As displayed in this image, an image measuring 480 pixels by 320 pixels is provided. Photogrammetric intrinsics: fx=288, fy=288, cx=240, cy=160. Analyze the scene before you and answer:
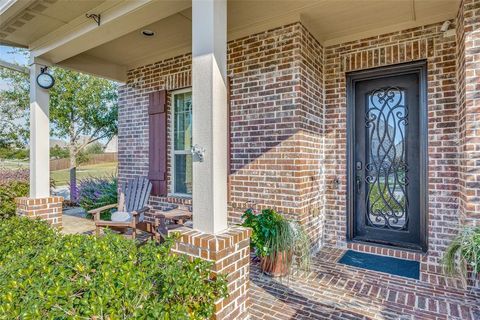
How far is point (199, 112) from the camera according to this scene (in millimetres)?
2020

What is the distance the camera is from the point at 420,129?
3295 millimetres

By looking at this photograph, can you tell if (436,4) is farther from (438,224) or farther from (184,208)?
(184,208)

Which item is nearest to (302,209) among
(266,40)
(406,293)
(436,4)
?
(406,293)

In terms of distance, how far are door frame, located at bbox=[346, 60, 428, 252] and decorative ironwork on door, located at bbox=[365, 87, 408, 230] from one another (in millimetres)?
172

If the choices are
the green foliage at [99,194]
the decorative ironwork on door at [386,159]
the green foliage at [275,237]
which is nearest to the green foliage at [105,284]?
the green foliage at [275,237]

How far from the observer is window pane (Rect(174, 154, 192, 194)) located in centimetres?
445

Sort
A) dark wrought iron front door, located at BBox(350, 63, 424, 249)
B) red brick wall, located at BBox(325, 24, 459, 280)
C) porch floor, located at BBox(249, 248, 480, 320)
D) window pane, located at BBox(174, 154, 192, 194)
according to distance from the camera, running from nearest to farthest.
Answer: porch floor, located at BBox(249, 248, 480, 320) → red brick wall, located at BBox(325, 24, 459, 280) → dark wrought iron front door, located at BBox(350, 63, 424, 249) → window pane, located at BBox(174, 154, 192, 194)

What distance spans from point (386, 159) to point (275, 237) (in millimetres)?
1783

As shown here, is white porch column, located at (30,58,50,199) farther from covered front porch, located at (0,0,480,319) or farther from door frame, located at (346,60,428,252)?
door frame, located at (346,60,428,252)

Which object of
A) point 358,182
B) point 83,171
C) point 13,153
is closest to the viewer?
point 358,182

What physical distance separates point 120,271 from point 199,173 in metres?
0.80

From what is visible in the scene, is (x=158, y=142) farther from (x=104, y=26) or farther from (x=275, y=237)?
(x=275, y=237)

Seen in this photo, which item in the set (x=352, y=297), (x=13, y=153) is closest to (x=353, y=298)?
(x=352, y=297)

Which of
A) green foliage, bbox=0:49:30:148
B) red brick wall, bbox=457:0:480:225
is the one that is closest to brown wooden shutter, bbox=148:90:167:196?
A: red brick wall, bbox=457:0:480:225
